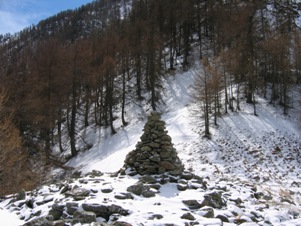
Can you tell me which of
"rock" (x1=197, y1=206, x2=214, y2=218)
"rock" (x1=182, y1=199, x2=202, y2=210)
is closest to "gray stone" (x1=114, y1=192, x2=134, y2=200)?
"rock" (x1=182, y1=199, x2=202, y2=210)

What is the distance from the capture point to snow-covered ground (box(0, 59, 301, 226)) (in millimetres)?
8969

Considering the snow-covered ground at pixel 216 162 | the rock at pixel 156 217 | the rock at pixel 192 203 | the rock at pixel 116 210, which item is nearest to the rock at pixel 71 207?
the snow-covered ground at pixel 216 162

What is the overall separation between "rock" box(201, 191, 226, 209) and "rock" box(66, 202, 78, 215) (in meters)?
3.86

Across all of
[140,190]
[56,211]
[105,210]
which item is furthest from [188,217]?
[56,211]

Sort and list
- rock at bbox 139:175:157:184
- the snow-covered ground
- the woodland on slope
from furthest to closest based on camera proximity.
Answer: the woodland on slope, rock at bbox 139:175:157:184, the snow-covered ground

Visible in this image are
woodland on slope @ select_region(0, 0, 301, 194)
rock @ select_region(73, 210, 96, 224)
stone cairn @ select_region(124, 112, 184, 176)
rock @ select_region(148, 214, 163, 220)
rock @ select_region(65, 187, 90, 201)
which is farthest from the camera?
woodland on slope @ select_region(0, 0, 301, 194)

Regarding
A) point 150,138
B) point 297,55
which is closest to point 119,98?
point 297,55

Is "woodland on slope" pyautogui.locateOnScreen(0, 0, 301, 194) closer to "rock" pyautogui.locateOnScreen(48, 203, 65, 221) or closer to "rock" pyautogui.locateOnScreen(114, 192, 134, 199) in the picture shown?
"rock" pyautogui.locateOnScreen(48, 203, 65, 221)

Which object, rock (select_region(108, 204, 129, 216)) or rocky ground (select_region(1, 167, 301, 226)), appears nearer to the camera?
rocky ground (select_region(1, 167, 301, 226))

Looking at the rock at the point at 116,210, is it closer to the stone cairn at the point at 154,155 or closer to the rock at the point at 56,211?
the rock at the point at 56,211

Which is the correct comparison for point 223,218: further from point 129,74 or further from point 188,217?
point 129,74

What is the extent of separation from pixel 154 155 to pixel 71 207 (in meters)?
4.76

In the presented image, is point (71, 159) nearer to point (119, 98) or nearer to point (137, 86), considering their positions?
point (119, 98)

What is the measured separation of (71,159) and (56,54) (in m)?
11.1
